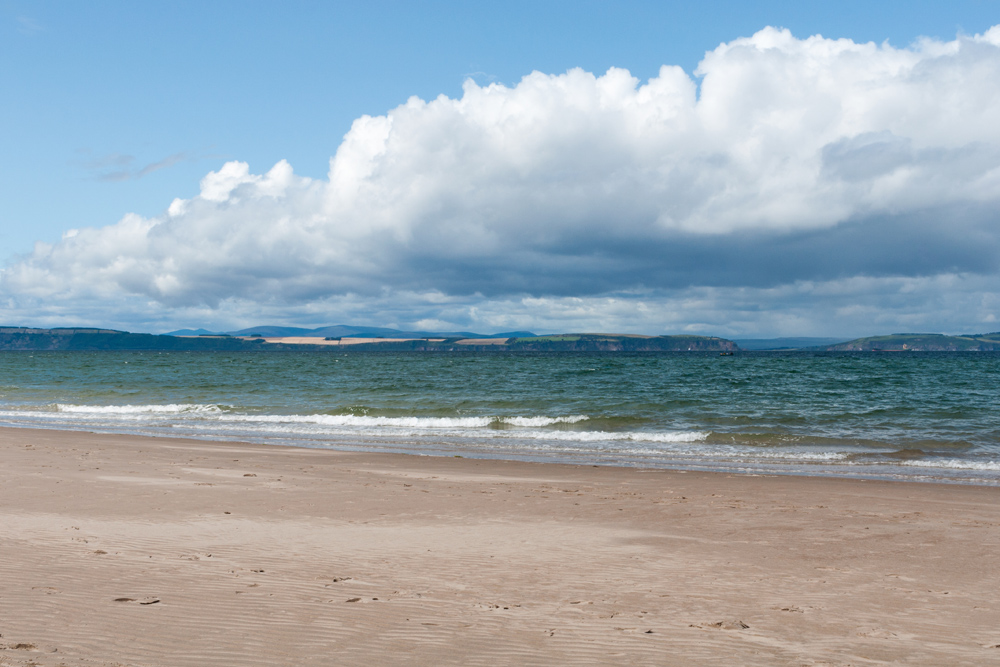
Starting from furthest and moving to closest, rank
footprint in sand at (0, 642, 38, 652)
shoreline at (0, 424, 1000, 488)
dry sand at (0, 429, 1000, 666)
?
shoreline at (0, 424, 1000, 488) < dry sand at (0, 429, 1000, 666) < footprint in sand at (0, 642, 38, 652)

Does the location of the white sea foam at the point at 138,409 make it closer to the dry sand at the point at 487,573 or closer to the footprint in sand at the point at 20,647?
the dry sand at the point at 487,573

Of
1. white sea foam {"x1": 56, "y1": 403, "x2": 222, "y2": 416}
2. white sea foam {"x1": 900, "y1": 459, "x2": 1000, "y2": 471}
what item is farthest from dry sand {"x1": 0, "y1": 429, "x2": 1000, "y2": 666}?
white sea foam {"x1": 56, "y1": 403, "x2": 222, "y2": 416}

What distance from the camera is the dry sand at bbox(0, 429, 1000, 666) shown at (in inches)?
229

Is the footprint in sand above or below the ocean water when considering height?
above

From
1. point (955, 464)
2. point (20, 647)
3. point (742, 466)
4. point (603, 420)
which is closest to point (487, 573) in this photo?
point (20, 647)

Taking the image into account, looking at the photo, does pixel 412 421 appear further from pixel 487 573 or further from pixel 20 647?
pixel 20 647

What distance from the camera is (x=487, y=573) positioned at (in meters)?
8.02

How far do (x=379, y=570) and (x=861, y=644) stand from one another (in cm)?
493

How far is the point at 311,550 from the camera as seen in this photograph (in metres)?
8.84

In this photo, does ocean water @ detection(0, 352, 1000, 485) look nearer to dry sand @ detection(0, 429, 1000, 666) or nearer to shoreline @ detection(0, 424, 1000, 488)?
shoreline @ detection(0, 424, 1000, 488)

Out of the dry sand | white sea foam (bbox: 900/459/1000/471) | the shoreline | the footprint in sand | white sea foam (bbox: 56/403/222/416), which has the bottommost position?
white sea foam (bbox: 56/403/222/416)

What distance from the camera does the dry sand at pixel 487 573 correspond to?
5809 mm

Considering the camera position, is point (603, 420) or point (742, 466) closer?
point (742, 466)

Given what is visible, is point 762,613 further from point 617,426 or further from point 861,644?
point 617,426
